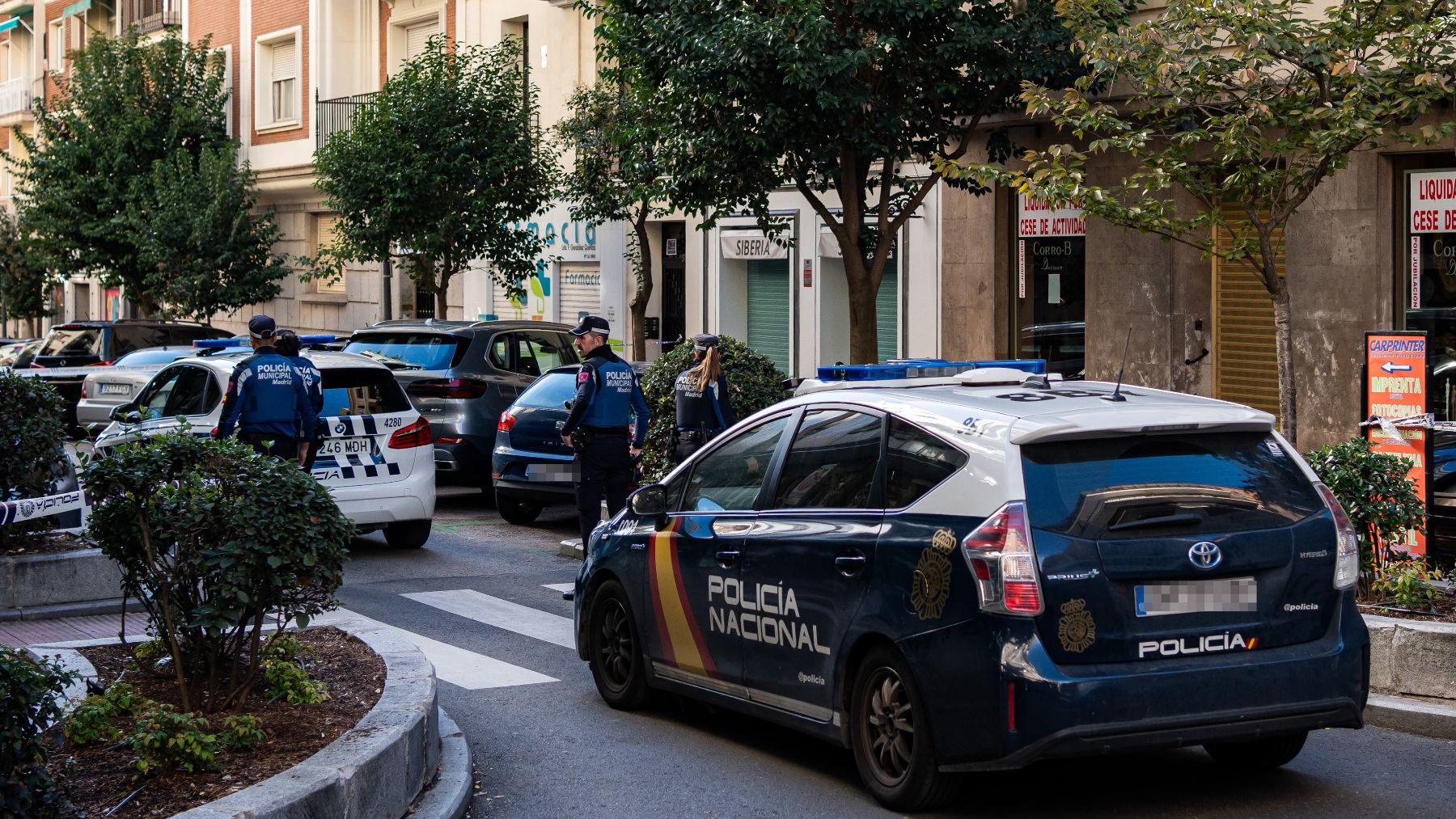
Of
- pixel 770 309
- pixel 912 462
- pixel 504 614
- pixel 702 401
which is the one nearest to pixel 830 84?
pixel 702 401

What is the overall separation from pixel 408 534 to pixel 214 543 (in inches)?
288

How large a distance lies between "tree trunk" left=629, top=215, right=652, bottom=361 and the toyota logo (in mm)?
18243

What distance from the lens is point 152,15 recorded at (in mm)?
40906

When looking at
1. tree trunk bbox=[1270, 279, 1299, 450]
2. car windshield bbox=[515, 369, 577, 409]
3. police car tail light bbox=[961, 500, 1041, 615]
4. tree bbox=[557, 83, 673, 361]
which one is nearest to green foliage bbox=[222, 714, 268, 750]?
police car tail light bbox=[961, 500, 1041, 615]

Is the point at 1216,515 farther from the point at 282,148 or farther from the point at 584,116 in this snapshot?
the point at 282,148

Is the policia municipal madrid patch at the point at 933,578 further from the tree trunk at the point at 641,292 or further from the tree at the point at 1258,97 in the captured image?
the tree trunk at the point at 641,292

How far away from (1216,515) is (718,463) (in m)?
2.35

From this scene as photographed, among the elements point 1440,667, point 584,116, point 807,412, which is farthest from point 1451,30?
point 584,116

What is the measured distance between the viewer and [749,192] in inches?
677

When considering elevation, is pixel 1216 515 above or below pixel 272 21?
below

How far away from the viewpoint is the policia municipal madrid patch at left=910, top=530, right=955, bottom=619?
5707 millimetres

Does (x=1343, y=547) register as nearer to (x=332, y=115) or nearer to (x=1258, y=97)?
(x=1258, y=97)

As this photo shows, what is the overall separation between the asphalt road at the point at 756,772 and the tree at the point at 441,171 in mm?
15925

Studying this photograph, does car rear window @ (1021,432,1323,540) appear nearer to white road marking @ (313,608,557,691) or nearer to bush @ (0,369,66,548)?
white road marking @ (313,608,557,691)
